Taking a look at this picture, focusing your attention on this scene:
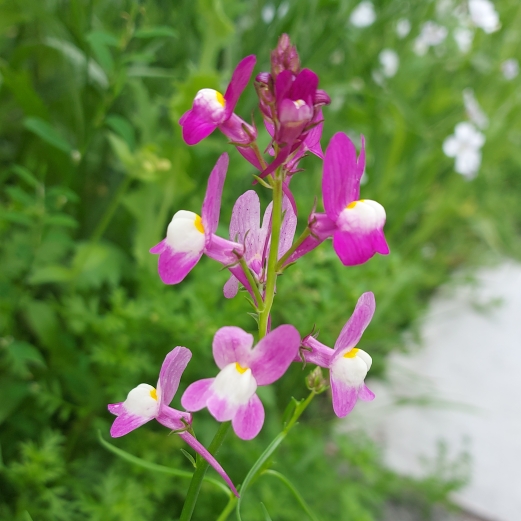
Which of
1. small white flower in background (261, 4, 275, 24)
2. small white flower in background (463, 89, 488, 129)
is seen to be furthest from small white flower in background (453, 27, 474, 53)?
small white flower in background (261, 4, 275, 24)

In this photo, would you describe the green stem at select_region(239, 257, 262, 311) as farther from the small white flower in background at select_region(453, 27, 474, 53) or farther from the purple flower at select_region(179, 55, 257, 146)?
the small white flower in background at select_region(453, 27, 474, 53)

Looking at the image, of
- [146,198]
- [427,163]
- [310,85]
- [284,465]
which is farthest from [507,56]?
[310,85]

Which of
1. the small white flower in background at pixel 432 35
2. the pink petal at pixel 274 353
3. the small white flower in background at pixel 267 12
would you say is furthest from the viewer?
the small white flower in background at pixel 432 35

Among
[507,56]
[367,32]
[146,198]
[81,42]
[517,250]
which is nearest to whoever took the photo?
[81,42]

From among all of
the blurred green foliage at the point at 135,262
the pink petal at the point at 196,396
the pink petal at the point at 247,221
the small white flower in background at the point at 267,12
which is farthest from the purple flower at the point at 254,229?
the small white flower in background at the point at 267,12

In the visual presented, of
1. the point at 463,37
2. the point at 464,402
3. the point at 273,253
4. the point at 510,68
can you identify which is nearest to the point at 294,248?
the point at 273,253

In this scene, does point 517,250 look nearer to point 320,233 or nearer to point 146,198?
point 146,198

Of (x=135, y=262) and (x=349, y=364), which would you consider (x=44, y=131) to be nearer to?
(x=135, y=262)

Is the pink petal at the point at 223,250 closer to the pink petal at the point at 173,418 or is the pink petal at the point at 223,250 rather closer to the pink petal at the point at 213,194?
the pink petal at the point at 213,194
